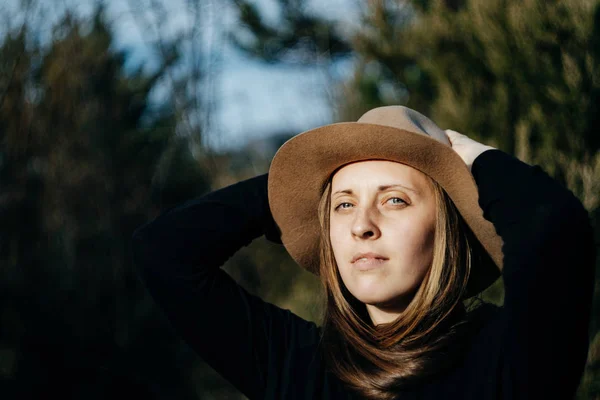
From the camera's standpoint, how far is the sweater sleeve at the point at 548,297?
1602 millimetres

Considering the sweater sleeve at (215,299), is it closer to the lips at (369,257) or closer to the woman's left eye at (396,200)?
the lips at (369,257)

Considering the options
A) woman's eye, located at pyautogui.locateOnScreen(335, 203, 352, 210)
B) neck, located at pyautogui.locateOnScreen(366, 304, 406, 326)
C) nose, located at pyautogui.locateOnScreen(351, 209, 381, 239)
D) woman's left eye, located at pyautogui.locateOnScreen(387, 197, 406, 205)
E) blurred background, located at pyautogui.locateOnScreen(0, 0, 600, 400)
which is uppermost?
woman's left eye, located at pyautogui.locateOnScreen(387, 197, 406, 205)

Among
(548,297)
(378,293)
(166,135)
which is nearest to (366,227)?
(378,293)

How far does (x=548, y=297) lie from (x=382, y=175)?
2.00 ft

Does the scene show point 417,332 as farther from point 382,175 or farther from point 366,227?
point 382,175

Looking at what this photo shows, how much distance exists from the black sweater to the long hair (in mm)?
40

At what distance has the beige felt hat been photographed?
2.03 meters

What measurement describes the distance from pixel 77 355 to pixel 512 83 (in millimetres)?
3537

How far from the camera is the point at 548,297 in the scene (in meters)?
1.60

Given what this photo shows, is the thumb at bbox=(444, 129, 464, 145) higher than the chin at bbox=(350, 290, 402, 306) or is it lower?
higher

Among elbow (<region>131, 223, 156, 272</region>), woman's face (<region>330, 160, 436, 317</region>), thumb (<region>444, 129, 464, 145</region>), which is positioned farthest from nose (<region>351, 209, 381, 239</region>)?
elbow (<region>131, 223, 156, 272</region>)

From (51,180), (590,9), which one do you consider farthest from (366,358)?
(51,180)

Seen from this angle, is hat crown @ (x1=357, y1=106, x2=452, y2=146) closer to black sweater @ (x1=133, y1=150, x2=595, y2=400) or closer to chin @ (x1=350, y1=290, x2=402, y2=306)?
black sweater @ (x1=133, y1=150, x2=595, y2=400)

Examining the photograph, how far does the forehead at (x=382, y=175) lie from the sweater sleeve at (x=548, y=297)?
398mm
